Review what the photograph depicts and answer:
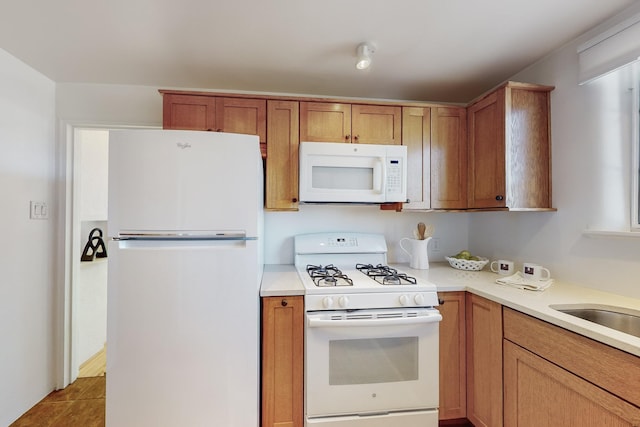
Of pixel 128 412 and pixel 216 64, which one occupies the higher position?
pixel 216 64

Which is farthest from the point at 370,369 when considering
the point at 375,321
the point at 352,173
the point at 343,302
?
the point at 352,173

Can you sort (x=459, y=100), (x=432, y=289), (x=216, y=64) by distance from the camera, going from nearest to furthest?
1. (x=432, y=289)
2. (x=216, y=64)
3. (x=459, y=100)

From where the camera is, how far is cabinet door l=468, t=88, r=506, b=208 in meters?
1.78

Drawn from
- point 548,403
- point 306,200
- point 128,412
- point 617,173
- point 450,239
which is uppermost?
point 617,173

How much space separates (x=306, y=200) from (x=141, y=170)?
0.96 m

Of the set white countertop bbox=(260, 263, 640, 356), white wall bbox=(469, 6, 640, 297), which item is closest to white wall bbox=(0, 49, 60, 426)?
white countertop bbox=(260, 263, 640, 356)

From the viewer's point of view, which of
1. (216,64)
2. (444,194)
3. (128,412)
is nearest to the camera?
(128,412)

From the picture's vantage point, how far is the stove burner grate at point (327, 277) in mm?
1682

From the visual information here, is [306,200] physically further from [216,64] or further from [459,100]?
[459,100]

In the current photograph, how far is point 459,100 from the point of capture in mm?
2512

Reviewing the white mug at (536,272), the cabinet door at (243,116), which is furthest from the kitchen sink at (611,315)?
the cabinet door at (243,116)

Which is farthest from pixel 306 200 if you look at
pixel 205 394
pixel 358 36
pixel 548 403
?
pixel 548 403

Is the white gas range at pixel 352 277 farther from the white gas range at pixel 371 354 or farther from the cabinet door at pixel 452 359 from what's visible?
the cabinet door at pixel 452 359

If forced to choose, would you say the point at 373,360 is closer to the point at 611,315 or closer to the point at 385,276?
the point at 385,276
